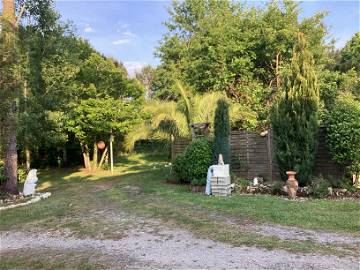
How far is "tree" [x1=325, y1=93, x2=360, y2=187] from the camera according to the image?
8758 millimetres

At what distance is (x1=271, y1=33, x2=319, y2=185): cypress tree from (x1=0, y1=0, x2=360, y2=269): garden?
0.03 meters

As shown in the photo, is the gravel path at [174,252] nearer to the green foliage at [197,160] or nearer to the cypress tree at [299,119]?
the cypress tree at [299,119]

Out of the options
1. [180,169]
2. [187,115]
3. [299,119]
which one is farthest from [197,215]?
[187,115]

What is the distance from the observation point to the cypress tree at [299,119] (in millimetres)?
9391

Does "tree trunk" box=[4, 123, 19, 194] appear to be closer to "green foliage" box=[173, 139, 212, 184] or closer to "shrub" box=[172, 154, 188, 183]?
"shrub" box=[172, 154, 188, 183]

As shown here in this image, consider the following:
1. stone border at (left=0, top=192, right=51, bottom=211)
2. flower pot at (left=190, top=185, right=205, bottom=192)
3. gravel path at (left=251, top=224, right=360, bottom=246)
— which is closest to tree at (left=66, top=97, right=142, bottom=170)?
stone border at (left=0, top=192, right=51, bottom=211)

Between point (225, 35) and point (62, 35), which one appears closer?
point (62, 35)

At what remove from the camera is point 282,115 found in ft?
32.3

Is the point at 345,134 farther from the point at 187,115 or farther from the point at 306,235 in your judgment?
the point at 187,115

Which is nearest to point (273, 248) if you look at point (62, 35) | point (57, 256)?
point (57, 256)

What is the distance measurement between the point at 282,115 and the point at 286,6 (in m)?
9.16

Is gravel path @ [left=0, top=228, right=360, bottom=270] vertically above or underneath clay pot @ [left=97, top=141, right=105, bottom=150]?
underneath

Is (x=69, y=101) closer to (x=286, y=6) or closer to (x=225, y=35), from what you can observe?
(x=225, y=35)

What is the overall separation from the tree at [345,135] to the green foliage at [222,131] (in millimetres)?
2851
